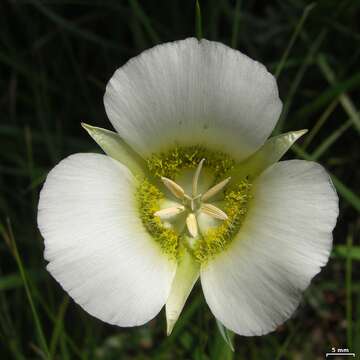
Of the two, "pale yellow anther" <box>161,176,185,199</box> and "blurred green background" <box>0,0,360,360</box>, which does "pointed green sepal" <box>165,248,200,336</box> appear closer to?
"pale yellow anther" <box>161,176,185,199</box>

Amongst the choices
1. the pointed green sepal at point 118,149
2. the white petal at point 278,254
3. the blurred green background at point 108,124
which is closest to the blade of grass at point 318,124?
the blurred green background at point 108,124

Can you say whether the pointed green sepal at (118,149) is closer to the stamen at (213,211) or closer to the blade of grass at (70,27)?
the stamen at (213,211)

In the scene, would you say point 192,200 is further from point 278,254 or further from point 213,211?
point 278,254

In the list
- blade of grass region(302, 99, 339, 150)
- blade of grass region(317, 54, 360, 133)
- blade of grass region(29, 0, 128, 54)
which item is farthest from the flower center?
blade of grass region(29, 0, 128, 54)

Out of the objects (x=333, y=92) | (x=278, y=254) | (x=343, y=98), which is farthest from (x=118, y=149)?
(x=343, y=98)

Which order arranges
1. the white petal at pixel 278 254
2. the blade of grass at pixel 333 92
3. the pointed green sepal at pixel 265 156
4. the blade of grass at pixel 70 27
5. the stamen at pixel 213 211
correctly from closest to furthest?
the white petal at pixel 278 254
the pointed green sepal at pixel 265 156
the stamen at pixel 213 211
the blade of grass at pixel 333 92
the blade of grass at pixel 70 27

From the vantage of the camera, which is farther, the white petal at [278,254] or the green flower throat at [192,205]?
the green flower throat at [192,205]

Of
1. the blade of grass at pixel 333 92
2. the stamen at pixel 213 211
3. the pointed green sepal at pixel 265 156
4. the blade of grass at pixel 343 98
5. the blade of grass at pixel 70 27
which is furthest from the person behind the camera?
the blade of grass at pixel 70 27
